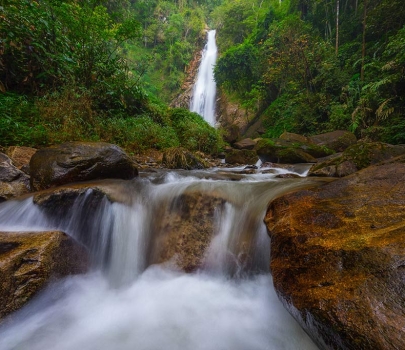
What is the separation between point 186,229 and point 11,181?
10.6 ft

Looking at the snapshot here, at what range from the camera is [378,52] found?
36.9 feet

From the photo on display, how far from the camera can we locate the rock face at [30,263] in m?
2.03

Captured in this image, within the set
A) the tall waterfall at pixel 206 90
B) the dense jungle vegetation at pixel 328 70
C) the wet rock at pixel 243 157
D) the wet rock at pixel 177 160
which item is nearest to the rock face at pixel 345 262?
the wet rock at pixel 177 160

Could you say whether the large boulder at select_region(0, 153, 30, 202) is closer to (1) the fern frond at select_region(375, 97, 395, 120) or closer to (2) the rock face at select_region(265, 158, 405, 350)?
(2) the rock face at select_region(265, 158, 405, 350)

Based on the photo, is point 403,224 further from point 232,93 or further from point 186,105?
point 186,105

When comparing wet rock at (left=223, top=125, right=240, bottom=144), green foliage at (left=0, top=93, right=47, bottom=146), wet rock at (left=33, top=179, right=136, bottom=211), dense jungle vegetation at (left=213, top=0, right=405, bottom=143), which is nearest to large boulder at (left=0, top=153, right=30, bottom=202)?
wet rock at (left=33, top=179, right=136, bottom=211)

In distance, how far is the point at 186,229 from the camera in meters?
3.09

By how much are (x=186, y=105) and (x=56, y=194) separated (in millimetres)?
23266

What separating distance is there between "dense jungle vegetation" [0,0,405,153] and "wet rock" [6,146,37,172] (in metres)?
0.38

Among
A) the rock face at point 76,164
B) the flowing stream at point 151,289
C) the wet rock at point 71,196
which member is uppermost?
the rock face at point 76,164

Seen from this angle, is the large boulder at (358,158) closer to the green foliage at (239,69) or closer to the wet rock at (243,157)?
the wet rock at (243,157)

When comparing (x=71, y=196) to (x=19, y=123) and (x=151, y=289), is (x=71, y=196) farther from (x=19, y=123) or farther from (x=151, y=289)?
(x=19, y=123)

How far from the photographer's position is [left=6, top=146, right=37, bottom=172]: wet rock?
4379 mm

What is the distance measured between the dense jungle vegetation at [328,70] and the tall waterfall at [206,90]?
300 centimetres
